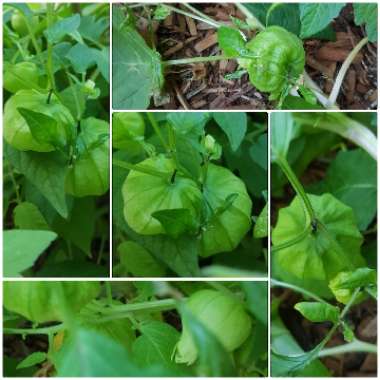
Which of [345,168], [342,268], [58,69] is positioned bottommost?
[342,268]

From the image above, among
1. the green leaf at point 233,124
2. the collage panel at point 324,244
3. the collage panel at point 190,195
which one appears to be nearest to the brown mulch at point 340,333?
the collage panel at point 324,244

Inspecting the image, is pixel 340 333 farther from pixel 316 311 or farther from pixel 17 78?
pixel 17 78

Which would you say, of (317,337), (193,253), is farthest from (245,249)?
(317,337)

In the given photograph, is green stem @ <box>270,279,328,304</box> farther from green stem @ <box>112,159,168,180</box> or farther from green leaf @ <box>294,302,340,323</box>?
green stem @ <box>112,159,168,180</box>

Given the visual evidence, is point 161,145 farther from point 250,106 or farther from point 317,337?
point 317,337

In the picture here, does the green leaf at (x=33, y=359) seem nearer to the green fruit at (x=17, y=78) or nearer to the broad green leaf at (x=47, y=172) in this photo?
the broad green leaf at (x=47, y=172)

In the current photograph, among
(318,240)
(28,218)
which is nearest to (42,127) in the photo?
(28,218)
